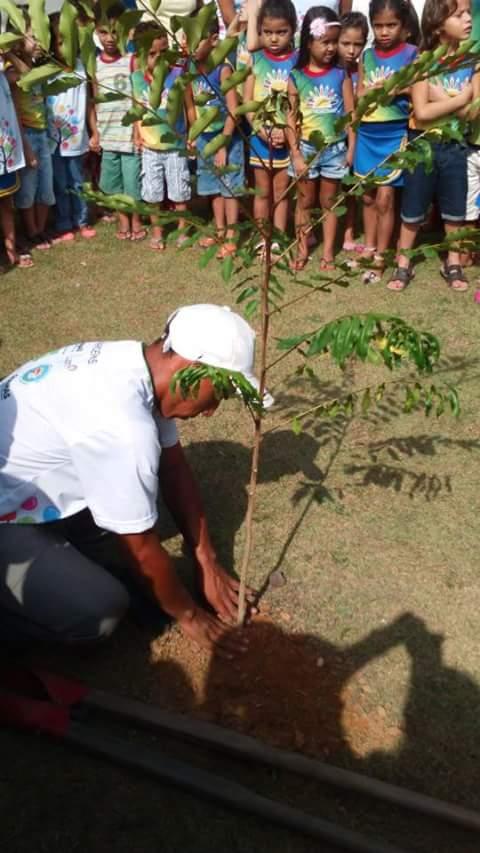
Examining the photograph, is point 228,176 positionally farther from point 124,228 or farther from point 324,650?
point 324,650

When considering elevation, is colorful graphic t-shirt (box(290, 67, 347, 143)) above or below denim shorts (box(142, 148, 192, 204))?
above

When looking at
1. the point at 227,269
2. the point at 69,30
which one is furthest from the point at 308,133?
the point at 69,30

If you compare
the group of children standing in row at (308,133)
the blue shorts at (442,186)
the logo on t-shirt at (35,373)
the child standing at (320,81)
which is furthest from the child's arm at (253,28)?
the logo on t-shirt at (35,373)

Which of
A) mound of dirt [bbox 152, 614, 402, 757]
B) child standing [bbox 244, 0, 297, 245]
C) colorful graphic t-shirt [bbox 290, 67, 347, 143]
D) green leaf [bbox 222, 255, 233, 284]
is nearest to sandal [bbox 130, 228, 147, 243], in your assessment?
child standing [bbox 244, 0, 297, 245]

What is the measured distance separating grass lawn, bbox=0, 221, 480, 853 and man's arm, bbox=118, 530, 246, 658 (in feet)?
0.35

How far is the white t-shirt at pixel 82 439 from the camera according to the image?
2.70 m

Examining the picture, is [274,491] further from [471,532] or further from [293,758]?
[293,758]

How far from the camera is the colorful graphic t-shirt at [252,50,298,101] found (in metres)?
6.29

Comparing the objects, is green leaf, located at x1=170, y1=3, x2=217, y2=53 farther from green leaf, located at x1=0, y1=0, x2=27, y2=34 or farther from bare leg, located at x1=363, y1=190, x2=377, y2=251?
bare leg, located at x1=363, y1=190, x2=377, y2=251

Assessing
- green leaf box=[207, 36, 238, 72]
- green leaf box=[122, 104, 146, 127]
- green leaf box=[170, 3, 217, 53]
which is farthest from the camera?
green leaf box=[122, 104, 146, 127]

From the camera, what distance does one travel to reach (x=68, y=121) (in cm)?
705

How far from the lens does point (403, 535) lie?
385 centimetres

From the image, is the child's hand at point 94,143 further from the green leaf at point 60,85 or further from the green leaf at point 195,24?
the green leaf at point 195,24

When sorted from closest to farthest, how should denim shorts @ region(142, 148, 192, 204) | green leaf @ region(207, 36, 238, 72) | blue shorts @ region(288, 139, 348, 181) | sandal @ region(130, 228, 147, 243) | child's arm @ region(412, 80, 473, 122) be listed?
green leaf @ region(207, 36, 238, 72) < child's arm @ region(412, 80, 473, 122) < blue shorts @ region(288, 139, 348, 181) < denim shorts @ region(142, 148, 192, 204) < sandal @ region(130, 228, 147, 243)
